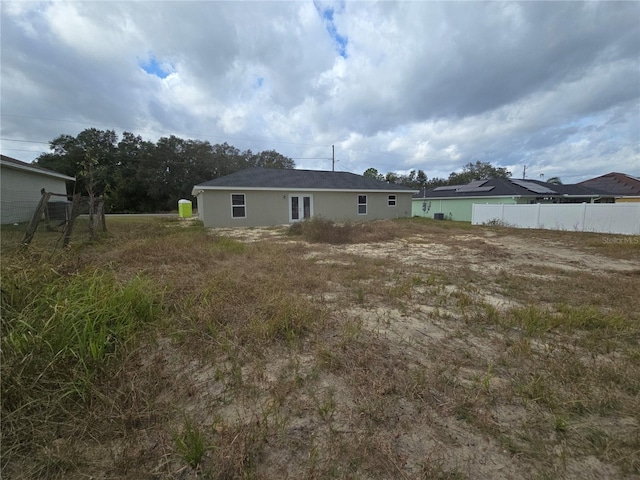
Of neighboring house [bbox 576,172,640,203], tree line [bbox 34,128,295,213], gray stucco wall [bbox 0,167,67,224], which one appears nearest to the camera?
gray stucco wall [bbox 0,167,67,224]

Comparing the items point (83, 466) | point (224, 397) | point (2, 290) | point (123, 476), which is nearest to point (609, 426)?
point (224, 397)

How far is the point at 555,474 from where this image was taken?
1.40 m

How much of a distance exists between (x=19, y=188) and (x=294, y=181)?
1172 centimetres

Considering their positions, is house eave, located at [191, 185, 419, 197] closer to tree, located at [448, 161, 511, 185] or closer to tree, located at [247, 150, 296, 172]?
tree, located at [247, 150, 296, 172]

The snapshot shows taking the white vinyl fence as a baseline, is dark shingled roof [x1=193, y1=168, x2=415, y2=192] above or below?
above

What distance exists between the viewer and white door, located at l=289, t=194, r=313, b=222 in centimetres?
1567

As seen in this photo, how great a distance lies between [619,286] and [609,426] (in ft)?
13.0

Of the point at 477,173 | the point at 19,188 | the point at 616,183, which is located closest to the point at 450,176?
the point at 477,173

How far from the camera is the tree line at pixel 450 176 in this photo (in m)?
47.5

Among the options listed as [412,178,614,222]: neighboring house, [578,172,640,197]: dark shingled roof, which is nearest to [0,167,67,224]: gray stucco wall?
[412,178,614,222]: neighboring house

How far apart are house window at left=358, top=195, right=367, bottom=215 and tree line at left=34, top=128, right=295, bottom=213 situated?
77.4ft

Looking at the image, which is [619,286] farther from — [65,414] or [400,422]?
[65,414]

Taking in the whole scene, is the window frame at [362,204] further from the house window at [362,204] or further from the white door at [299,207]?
the white door at [299,207]

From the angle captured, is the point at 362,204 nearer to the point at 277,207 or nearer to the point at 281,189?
the point at 281,189
